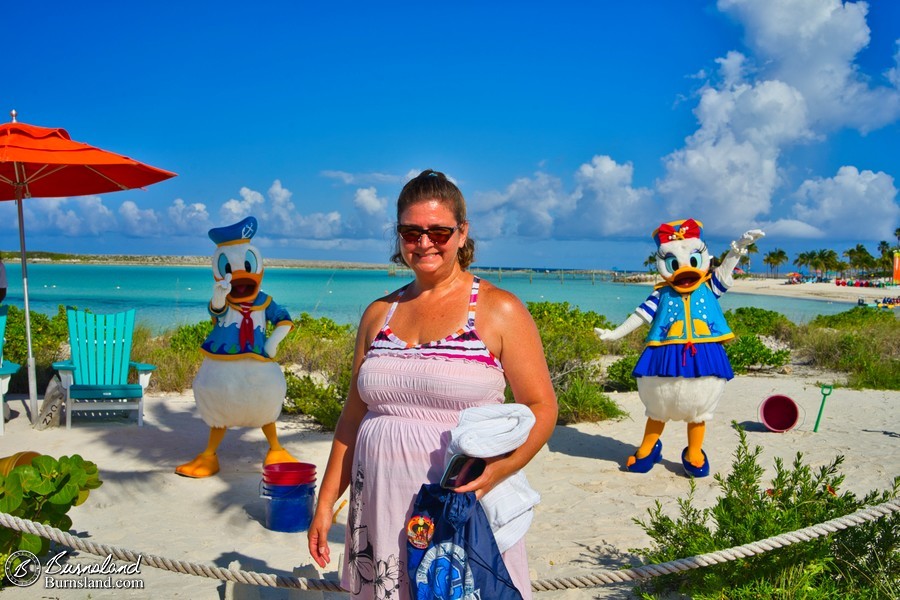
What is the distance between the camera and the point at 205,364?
5.23 metres

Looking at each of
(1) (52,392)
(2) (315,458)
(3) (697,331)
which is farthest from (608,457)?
(1) (52,392)

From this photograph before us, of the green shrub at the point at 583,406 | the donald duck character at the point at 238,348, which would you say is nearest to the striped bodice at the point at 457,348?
the donald duck character at the point at 238,348

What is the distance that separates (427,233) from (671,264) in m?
3.88

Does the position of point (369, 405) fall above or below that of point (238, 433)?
above

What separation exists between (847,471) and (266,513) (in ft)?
14.2

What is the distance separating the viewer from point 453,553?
6.18ft

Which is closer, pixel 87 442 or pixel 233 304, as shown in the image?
pixel 233 304

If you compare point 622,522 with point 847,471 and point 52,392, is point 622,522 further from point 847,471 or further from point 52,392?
point 52,392

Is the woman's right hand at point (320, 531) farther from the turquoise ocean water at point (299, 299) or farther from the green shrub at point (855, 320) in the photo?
the green shrub at point (855, 320)

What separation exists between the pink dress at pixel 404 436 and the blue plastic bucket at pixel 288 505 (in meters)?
2.27

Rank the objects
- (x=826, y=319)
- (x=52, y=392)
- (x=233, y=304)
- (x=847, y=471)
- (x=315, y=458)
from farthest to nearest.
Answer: (x=826, y=319) < (x=52, y=392) < (x=315, y=458) < (x=847, y=471) < (x=233, y=304)

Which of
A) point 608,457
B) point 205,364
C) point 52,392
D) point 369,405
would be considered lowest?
Answer: point 608,457

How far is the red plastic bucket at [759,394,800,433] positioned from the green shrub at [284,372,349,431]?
13.0 ft

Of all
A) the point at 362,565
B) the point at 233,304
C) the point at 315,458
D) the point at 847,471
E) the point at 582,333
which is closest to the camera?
the point at 362,565
